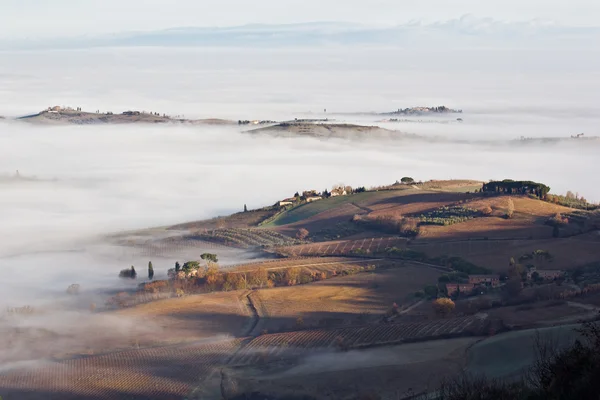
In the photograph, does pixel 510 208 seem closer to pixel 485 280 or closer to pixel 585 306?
pixel 485 280

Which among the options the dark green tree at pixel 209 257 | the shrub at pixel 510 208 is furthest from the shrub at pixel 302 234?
the shrub at pixel 510 208

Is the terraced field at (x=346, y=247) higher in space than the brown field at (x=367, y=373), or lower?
higher

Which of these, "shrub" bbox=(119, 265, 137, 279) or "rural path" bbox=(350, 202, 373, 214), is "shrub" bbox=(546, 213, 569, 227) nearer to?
"rural path" bbox=(350, 202, 373, 214)

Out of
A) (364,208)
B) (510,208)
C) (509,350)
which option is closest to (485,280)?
(509,350)

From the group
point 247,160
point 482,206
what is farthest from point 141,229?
point 247,160

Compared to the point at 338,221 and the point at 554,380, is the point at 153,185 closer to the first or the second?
the point at 338,221

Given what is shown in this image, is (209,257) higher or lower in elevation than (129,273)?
higher

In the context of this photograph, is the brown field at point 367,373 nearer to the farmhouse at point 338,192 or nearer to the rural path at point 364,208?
the rural path at point 364,208
